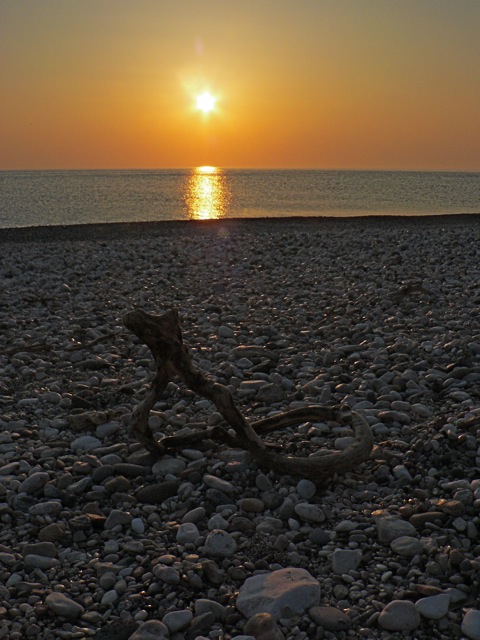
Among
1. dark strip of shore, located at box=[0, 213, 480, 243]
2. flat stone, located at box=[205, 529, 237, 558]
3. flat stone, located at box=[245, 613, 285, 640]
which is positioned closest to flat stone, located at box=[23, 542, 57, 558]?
flat stone, located at box=[205, 529, 237, 558]

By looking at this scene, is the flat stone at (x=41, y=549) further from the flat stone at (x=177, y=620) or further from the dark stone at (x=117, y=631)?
the flat stone at (x=177, y=620)

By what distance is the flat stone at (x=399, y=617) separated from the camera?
3.03 meters

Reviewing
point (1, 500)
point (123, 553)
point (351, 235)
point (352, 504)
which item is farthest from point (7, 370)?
point (351, 235)

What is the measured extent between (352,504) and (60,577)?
1879 millimetres

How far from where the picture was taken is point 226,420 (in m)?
4.80

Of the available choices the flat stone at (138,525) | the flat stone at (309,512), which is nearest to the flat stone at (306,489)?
the flat stone at (309,512)

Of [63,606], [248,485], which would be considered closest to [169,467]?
[248,485]

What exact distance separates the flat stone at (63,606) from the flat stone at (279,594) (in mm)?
831

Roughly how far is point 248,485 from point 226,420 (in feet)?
1.78

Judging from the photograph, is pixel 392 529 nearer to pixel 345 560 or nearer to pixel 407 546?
pixel 407 546

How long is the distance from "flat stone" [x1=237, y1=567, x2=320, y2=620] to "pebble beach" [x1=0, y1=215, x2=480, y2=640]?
10 millimetres

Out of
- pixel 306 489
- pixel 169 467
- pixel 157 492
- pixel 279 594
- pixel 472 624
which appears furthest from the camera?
pixel 169 467

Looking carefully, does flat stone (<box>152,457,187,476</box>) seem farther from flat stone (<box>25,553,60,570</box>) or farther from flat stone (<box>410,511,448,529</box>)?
flat stone (<box>410,511,448,529</box>)

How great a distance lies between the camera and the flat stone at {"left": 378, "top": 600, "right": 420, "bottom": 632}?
119 inches
